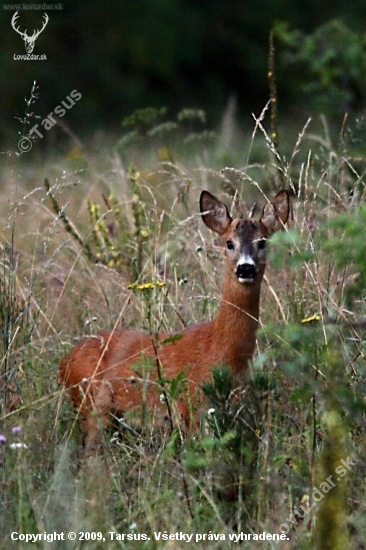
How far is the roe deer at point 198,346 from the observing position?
573 cm

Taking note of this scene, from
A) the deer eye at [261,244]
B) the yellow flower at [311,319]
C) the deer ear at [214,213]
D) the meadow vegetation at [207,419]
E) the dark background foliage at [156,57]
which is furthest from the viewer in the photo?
the dark background foliage at [156,57]

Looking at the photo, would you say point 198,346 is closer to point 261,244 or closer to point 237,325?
point 237,325

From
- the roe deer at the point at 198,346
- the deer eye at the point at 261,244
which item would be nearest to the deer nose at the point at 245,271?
the roe deer at the point at 198,346

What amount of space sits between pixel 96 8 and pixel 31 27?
2.53 m

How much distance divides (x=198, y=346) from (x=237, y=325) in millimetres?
198

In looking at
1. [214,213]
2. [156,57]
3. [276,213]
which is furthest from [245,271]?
[156,57]

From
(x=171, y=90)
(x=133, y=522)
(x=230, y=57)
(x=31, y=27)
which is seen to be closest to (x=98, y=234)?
(x=133, y=522)

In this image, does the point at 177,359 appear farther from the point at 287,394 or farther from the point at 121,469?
the point at 121,469

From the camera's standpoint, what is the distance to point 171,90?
20969 mm

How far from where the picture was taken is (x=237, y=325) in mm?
5809

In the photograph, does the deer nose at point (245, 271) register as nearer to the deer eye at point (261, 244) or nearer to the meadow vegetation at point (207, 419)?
the deer eye at point (261, 244)

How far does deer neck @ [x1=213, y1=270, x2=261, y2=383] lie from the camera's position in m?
5.76

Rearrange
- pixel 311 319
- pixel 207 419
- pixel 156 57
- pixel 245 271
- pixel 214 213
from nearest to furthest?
pixel 207 419
pixel 311 319
pixel 245 271
pixel 214 213
pixel 156 57

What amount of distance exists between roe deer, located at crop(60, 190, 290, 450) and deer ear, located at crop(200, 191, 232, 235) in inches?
1.6
